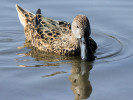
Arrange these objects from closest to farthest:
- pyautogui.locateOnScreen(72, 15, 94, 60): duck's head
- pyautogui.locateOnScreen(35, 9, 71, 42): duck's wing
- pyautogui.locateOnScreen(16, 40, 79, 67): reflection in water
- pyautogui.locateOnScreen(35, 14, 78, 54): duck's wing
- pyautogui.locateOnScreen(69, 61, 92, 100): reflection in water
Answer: pyautogui.locateOnScreen(69, 61, 92, 100): reflection in water → pyautogui.locateOnScreen(72, 15, 94, 60): duck's head → pyautogui.locateOnScreen(16, 40, 79, 67): reflection in water → pyautogui.locateOnScreen(35, 14, 78, 54): duck's wing → pyautogui.locateOnScreen(35, 9, 71, 42): duck's wing

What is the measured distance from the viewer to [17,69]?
800 centimetres

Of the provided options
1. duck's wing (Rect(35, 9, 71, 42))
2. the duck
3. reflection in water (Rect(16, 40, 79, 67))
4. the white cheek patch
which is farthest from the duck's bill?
duck's wing (Rect(35, 9, 71, 42))

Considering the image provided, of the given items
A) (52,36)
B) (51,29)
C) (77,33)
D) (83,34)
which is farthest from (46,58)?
(83,34)

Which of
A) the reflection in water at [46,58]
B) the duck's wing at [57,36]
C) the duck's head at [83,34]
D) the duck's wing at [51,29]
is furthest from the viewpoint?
the duck's wing at [51,29]

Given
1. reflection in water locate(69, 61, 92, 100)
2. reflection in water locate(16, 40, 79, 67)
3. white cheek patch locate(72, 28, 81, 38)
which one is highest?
white cheek patch locate(72, 28, 81, 38)

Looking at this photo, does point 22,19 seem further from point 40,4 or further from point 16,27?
point 40,4

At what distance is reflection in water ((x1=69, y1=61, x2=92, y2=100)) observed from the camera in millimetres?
6905

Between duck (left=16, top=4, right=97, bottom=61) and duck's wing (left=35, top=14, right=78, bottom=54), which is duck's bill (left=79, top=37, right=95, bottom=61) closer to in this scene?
duck (left=16, top=4, right=97, bottom=61)

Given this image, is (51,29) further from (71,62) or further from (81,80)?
(81,80)

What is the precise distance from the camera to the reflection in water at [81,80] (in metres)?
6.91

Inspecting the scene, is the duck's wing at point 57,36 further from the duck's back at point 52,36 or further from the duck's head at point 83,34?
the duck's head at point 83,34

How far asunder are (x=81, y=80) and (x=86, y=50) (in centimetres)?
91

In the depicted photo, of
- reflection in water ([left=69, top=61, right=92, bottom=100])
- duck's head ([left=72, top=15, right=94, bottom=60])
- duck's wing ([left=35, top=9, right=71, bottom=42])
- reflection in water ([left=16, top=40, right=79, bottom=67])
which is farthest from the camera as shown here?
duck's wing ([left=35, top=9, right=71, bottom=42])

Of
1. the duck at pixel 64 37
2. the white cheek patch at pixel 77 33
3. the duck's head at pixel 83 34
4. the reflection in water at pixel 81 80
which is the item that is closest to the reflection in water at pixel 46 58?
the duck at pixel 64 37
